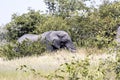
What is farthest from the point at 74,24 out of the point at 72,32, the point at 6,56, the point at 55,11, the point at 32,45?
the point at 6,56

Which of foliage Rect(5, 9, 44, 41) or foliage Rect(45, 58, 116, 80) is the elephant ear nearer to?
foliage Rect(5, 9, 44, 41)

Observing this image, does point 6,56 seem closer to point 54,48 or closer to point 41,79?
point 54,48

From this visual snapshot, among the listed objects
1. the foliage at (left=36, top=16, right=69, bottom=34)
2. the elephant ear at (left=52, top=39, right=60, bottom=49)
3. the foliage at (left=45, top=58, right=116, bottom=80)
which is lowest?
the elephant ear at (left=52, top=39, right=60, bottom=49)

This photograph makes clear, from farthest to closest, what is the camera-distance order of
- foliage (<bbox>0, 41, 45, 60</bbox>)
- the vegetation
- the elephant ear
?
the elephant ear < the vegetation < foliage (<bbox>0, 41, 45, 60</bbox>)

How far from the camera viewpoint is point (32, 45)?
24.2m

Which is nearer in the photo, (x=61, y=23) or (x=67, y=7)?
(x=61, y=23)

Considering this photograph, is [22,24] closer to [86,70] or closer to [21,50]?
[21,50]

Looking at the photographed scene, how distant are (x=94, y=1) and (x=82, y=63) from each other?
3049cm

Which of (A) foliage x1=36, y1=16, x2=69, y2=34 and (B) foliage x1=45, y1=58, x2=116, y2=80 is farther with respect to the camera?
(A) foliage x1=36, y1=16, x2=69, y2=34

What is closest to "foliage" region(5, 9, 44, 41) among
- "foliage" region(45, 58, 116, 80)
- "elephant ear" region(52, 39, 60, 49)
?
"elephant ear" region(52, 39, 60, 49)

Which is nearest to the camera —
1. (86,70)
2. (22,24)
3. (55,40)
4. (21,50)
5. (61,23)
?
Result: (86,70)

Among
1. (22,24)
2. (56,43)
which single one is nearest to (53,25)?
(22,24)

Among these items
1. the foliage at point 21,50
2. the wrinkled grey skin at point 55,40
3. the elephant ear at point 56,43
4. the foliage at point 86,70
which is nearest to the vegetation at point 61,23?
the foliage at point 21,50

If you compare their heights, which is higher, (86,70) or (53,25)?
(86,70)
